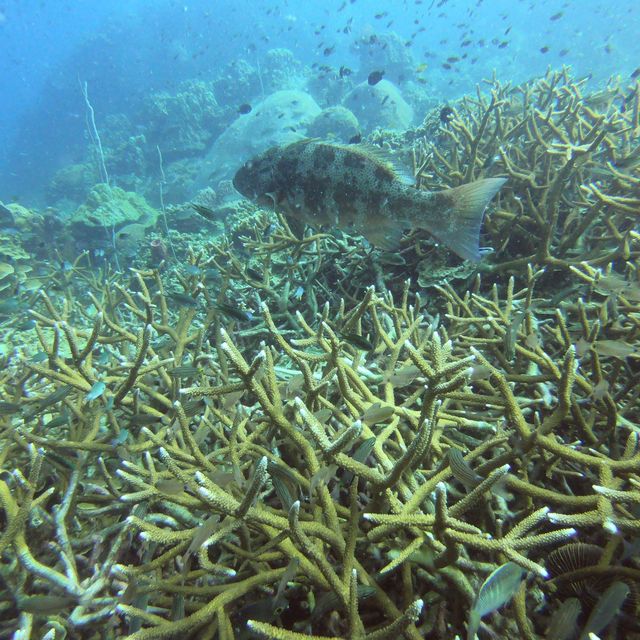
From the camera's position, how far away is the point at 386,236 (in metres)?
3.28

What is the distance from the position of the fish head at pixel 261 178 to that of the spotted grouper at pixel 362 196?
0.03 ft

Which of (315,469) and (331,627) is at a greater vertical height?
(315,469)

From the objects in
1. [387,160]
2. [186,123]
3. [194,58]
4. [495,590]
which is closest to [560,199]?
[387,160]

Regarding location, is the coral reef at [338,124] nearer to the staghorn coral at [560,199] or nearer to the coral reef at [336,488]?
the staghorn coral at [560,199]

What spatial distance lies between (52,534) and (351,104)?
62.4 ft

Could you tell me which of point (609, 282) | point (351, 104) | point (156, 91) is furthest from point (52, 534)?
point (156, 91)

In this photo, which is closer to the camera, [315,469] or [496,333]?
[315,469]

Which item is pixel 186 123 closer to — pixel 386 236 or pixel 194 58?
pixel 194 58

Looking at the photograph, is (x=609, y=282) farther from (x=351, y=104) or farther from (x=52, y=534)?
(x=351, y=104)

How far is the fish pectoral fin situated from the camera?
3247mm

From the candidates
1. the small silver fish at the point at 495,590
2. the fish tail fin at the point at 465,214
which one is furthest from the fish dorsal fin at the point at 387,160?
the small silver fish at the point at 495,590

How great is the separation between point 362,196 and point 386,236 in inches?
17.3

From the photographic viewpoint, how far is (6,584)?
5.17ft

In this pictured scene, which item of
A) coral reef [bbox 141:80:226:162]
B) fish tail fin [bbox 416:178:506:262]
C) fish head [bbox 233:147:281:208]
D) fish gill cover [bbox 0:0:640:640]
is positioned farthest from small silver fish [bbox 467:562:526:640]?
coral reef [bbox 141:80:226:162]
